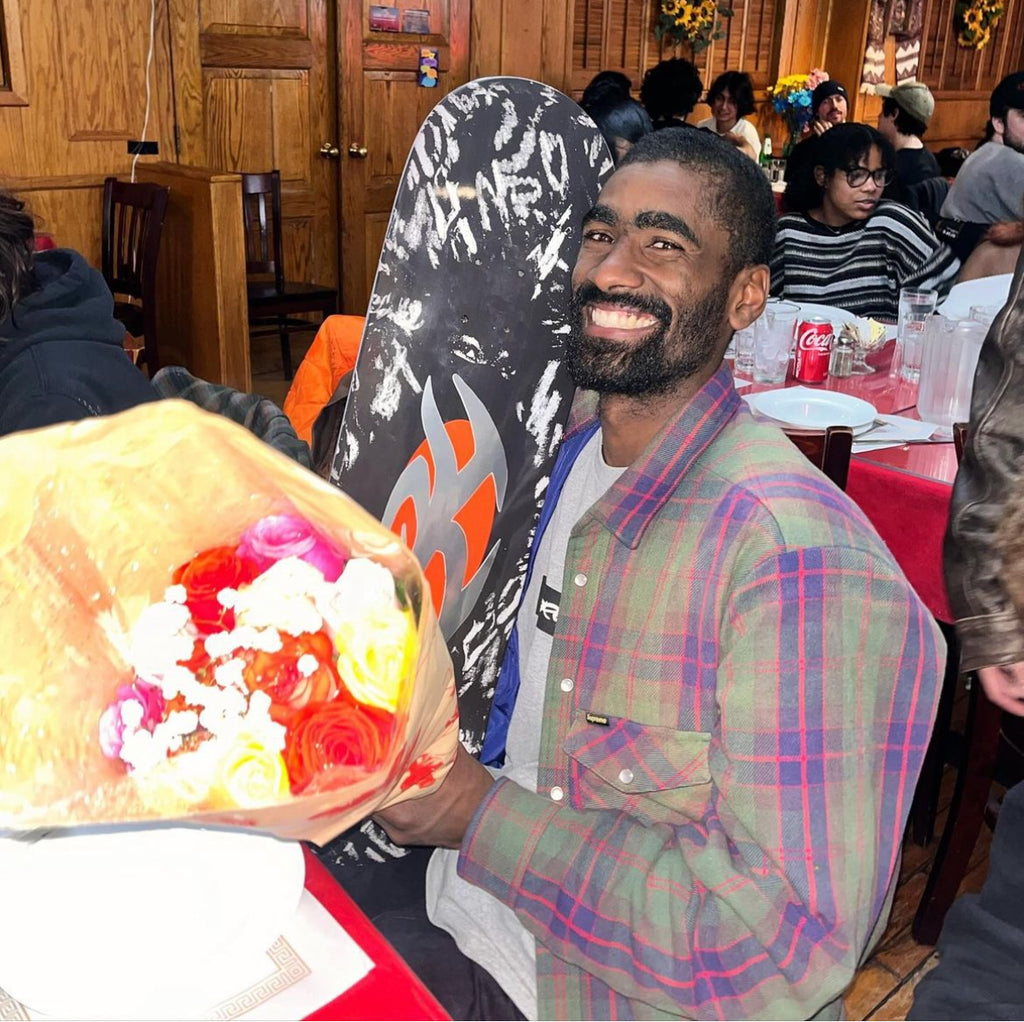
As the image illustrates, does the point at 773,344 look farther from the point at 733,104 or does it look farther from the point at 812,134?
the point at 733,104

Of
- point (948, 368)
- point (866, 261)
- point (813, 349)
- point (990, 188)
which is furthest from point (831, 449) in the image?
point (990, 188)

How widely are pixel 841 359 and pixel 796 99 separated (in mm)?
5490

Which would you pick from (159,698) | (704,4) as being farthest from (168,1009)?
(704,4)

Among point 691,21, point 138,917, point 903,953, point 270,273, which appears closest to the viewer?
point 138,917

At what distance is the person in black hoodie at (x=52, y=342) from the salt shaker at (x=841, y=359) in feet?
4.98

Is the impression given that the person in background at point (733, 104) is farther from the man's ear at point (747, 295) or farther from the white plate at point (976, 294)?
the man's ear at point (747, 295)

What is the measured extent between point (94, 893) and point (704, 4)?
7449 mm

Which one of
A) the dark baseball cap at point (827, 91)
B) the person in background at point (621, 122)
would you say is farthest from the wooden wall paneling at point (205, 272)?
the dark baseball cap at point (827, 91)

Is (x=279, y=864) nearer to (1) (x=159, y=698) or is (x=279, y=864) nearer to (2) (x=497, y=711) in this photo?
(1) (x=159, y=698)

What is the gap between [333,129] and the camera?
18.2ft

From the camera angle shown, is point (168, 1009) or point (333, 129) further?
point (333, 129)

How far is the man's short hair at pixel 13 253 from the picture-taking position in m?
1.49

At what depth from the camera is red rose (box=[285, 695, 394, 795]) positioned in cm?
60

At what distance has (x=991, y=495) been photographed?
3.06ft
